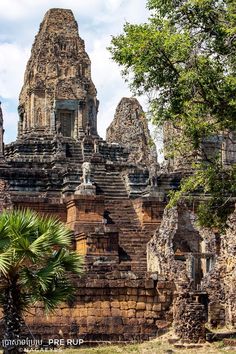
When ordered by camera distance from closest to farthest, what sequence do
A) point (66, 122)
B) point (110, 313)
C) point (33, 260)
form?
point (33, 260), point (110, 313), point (66, 122)

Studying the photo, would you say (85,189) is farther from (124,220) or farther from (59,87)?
(59,87)

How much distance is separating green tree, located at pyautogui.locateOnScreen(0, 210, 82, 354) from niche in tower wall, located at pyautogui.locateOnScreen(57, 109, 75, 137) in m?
24.1

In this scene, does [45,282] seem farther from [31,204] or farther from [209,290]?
[31,204]

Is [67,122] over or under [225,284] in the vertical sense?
over

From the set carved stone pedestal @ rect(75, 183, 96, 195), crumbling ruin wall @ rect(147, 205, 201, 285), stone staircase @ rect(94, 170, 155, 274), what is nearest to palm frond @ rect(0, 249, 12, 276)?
crumbling ruin wall @ rect(147, 205, 201, 285)

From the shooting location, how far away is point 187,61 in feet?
56.3

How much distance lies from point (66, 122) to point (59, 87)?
169 cm

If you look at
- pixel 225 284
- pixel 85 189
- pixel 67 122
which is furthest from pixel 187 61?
pixel 67 122

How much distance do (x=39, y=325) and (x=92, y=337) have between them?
1.19 m

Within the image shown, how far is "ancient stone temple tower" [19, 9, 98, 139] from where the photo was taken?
3831cm

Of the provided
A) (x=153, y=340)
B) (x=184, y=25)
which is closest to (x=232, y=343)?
(x=153, y=340)

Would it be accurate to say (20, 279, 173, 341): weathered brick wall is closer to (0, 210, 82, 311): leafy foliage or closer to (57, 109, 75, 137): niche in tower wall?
(0, 210, 82, 311): leafy foliage

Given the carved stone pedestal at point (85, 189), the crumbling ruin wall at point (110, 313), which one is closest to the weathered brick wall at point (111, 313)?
the crumbling ruin wall at point (110, 313)

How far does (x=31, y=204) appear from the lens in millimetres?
27484
